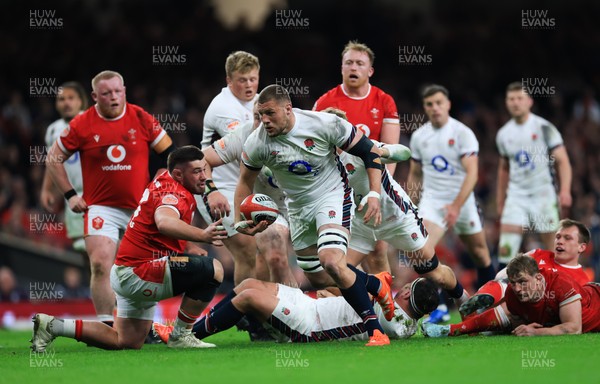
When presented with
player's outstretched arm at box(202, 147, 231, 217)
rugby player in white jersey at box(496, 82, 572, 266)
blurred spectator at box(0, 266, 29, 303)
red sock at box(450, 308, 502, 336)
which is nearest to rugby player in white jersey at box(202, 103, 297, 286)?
player's outstretched arm at box(202, 147, 231, 217)

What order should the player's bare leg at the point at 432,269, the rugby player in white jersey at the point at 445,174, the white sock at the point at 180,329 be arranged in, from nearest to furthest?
the white sock at the point at 180,329
the player's bare leg at the point at 432,269
the rugby player in white jersey at the point at 445,174

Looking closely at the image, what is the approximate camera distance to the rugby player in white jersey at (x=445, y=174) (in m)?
11.0

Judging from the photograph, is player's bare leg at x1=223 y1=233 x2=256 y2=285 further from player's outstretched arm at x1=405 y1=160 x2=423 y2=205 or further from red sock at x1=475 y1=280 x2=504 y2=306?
player's outstretched arm at x1=405 y1=160 x2=423 y2=205

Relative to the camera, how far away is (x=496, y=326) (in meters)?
8.14

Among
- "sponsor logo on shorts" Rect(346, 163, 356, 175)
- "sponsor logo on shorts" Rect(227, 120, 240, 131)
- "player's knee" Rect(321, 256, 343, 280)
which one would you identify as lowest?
"player's knee" Rect(321, 256, 343, 280)

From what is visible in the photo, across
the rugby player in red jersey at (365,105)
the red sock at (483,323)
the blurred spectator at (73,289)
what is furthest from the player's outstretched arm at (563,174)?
the blurred spectator at (73,289)

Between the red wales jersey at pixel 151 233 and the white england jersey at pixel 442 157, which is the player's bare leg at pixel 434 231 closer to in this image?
the white england jersey at pixel 442 157

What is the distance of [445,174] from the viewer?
37.3 ft

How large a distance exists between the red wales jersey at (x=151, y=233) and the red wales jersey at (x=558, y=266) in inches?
123

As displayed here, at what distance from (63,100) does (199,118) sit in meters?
7.52

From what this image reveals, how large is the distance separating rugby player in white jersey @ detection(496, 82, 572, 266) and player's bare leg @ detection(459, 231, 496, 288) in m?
0.47

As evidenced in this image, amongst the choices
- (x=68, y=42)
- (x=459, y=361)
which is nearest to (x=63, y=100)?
(x=459, y=361)

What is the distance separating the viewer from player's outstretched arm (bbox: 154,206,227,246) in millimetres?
6941

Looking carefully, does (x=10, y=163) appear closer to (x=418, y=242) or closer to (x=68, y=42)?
(x=68, y=42)
